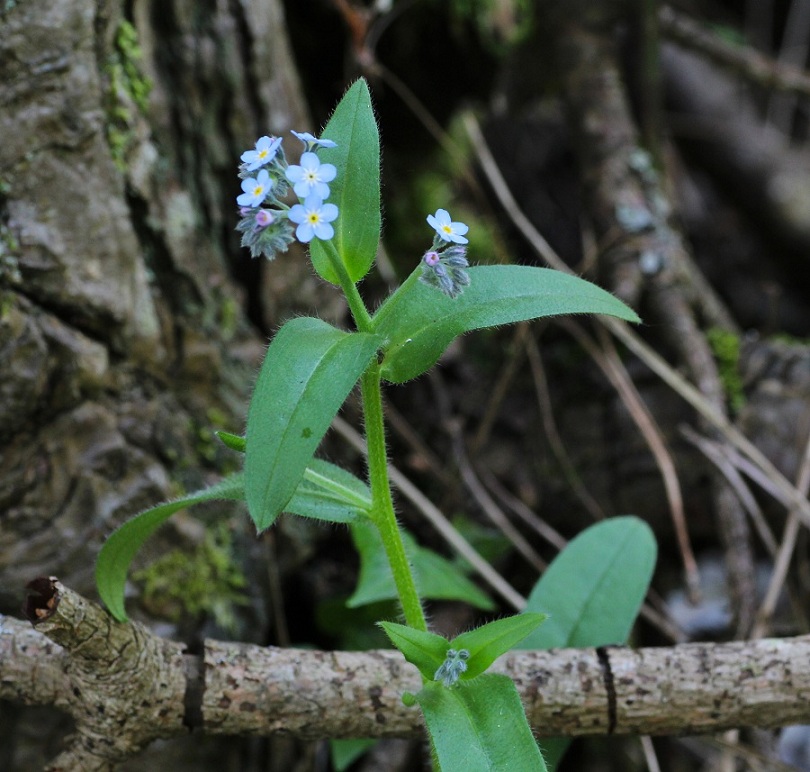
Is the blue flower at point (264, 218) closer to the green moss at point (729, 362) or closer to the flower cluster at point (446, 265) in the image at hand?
the flower cluster at point (446, 265)

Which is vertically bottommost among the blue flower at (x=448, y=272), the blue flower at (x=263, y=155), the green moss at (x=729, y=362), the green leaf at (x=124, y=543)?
the green moss at (x=729, y=362)

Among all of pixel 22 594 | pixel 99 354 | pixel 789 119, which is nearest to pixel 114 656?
pixel 22 594

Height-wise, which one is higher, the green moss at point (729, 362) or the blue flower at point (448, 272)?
the blue flower at point (448, 272)

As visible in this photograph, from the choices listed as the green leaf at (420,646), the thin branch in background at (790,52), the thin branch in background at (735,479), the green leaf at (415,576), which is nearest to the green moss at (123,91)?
the green leaf at (415,576)

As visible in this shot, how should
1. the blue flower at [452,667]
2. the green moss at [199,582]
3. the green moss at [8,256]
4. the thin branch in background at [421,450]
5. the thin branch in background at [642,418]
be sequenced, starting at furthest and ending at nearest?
the thin branch in background at [421,450] < the thin branch in background at [642,418] < the green moss at [199,582] < the green moss at [8,256] < the blue flower at [452,667]

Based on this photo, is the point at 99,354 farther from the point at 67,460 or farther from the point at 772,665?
the point at 772,665

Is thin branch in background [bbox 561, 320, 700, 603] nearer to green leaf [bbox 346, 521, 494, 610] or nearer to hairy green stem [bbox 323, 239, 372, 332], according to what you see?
green leaf [bbox 346, 521, 494, 610]

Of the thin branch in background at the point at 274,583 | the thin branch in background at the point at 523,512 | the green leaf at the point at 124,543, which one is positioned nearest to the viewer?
the green leaf at the point at 124,543
